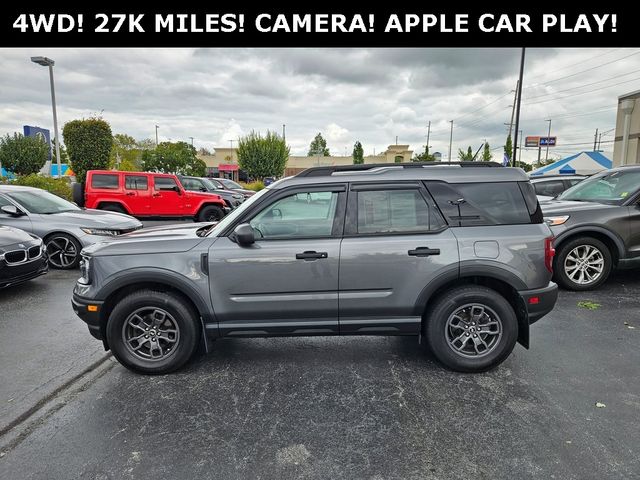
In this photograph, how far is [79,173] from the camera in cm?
1989

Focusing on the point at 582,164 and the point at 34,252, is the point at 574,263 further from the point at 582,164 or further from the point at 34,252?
the point at 582,164

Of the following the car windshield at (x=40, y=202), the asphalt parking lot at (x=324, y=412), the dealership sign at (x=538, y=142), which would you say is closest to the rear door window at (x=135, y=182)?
the car windshield at (x=40, y=202)

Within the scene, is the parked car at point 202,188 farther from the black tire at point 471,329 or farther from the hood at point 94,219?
the black tire at point 471,329

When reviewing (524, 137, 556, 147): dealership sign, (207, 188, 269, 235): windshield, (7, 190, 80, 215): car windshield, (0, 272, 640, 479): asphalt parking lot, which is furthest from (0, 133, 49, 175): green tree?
(524, 137, 556, 147): dealership sign

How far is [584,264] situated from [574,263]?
5.1 inches

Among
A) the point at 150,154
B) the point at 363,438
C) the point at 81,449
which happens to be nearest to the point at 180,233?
the point at 81,449

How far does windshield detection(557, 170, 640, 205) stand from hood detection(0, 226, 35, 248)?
8.91 meters

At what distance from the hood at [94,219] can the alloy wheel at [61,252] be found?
0.37 metres

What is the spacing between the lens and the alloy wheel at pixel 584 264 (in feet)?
20.7

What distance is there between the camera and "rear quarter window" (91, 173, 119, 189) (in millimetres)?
13656

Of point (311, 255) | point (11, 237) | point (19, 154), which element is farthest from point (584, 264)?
point (19, 154)

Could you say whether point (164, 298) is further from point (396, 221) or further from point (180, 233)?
point (396, 221)

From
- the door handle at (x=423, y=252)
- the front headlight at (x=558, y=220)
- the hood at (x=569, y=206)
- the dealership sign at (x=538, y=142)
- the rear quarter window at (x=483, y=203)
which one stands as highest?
the dealership sign at (x=538, y=142)

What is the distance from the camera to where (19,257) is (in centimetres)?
630
